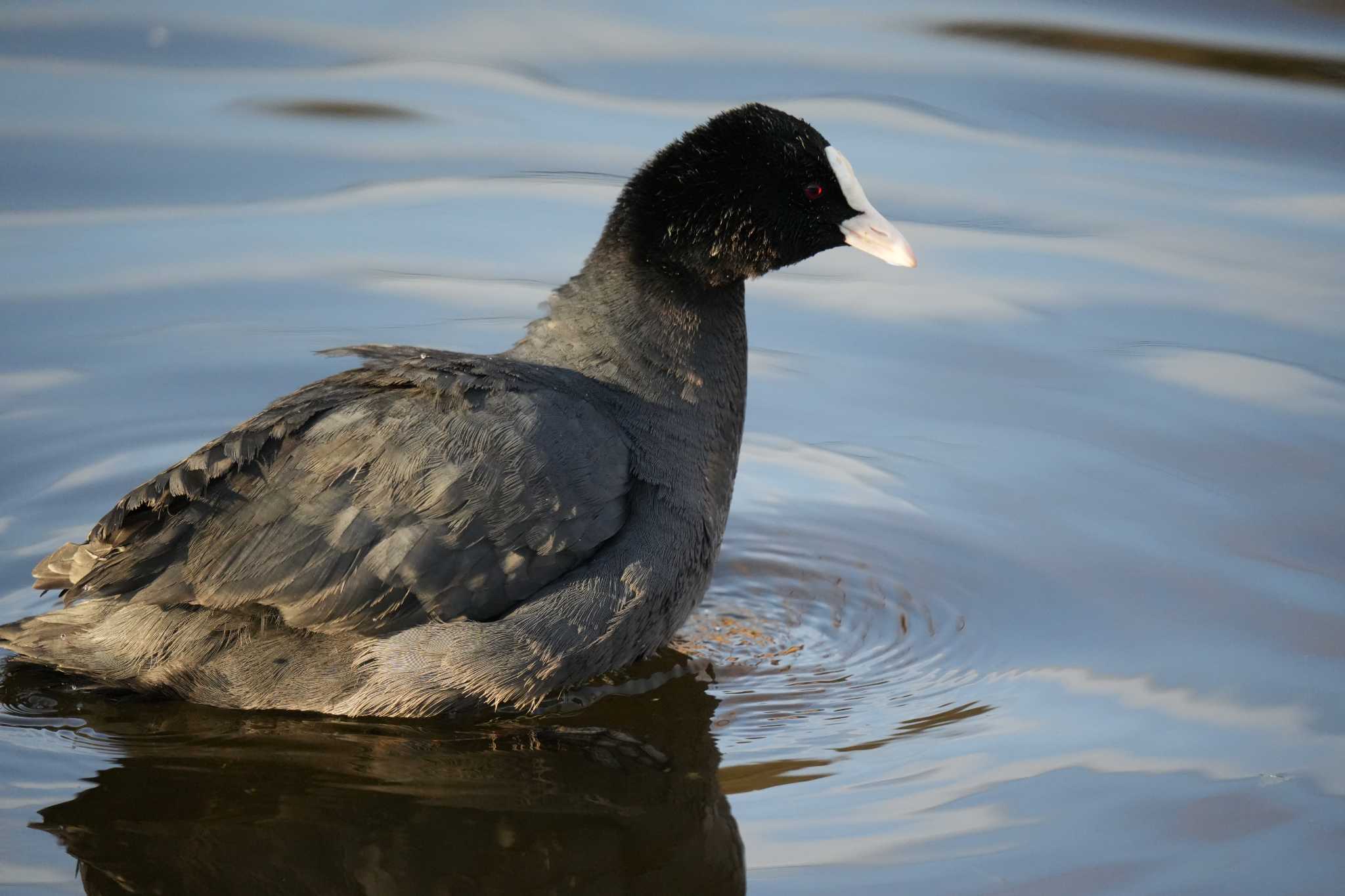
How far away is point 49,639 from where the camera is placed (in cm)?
443

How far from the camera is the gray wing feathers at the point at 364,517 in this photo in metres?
4.33

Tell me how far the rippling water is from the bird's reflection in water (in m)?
0.01

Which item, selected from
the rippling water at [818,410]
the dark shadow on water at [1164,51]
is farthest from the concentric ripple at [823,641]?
the dark shadow on water at [1164,51]

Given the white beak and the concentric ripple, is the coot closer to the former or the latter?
the concentric ripple

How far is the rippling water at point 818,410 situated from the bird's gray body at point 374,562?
0.17 m

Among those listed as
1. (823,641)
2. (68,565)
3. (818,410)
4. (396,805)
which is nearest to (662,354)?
(823,641)

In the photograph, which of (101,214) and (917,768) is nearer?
(917,768)

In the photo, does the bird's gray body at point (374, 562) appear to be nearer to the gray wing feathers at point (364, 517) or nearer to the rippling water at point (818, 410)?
the gray wing feathers at point (364, 517)

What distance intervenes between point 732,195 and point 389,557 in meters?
1.52

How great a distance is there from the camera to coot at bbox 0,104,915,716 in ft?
14.3

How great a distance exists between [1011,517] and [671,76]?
13.8ft

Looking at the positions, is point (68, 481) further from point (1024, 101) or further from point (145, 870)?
point (1024, 101)

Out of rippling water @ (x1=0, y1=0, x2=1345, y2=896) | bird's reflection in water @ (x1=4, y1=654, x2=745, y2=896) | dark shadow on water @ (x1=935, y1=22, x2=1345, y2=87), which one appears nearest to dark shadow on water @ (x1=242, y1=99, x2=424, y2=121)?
rippling water @ (x1=0, y1=0, x2=1345, y2=896)

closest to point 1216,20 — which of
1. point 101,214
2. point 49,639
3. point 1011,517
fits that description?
point 1011,517
